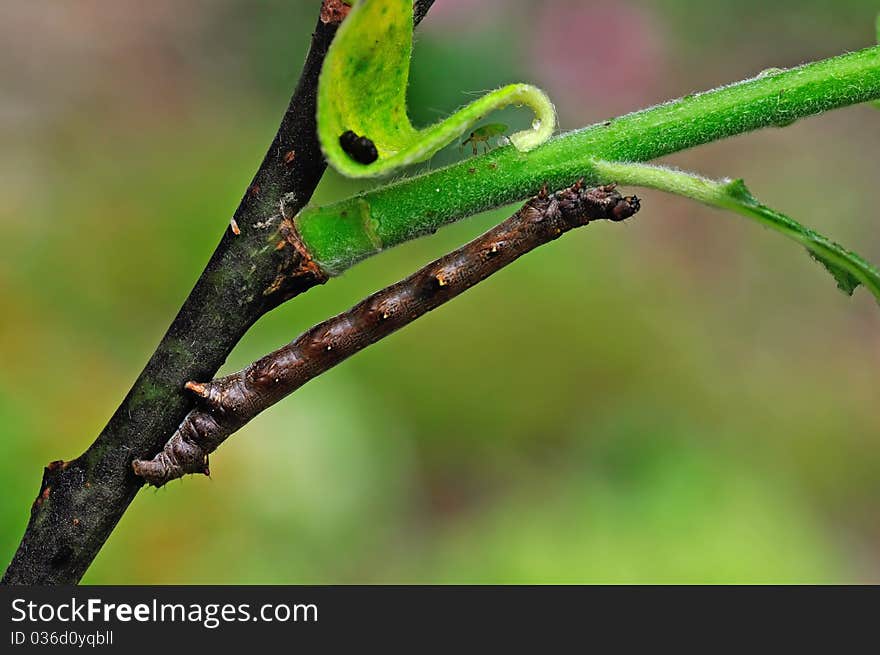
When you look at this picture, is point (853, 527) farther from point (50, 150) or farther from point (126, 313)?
point (50, 150)

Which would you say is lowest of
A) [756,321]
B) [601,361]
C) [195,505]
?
[195,505]

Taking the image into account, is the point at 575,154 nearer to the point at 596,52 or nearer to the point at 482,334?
→ the point at 482,334

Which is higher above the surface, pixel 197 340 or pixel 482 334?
pixel 482 334

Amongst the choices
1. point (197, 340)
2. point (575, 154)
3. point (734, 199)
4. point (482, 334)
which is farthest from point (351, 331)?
point (482, 334)

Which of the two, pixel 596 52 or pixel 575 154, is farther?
pixel 596 52

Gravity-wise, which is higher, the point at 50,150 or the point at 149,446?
the point at 50,150

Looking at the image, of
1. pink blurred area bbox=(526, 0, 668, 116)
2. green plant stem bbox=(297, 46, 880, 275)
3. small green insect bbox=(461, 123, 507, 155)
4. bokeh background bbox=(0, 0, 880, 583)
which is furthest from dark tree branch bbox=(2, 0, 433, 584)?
pink blurred area bbox=(526, 0, 668, 116)

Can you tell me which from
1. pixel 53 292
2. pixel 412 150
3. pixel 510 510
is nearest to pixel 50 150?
pixel 53 292

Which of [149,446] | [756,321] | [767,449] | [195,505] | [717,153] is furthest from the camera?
[717,153]
